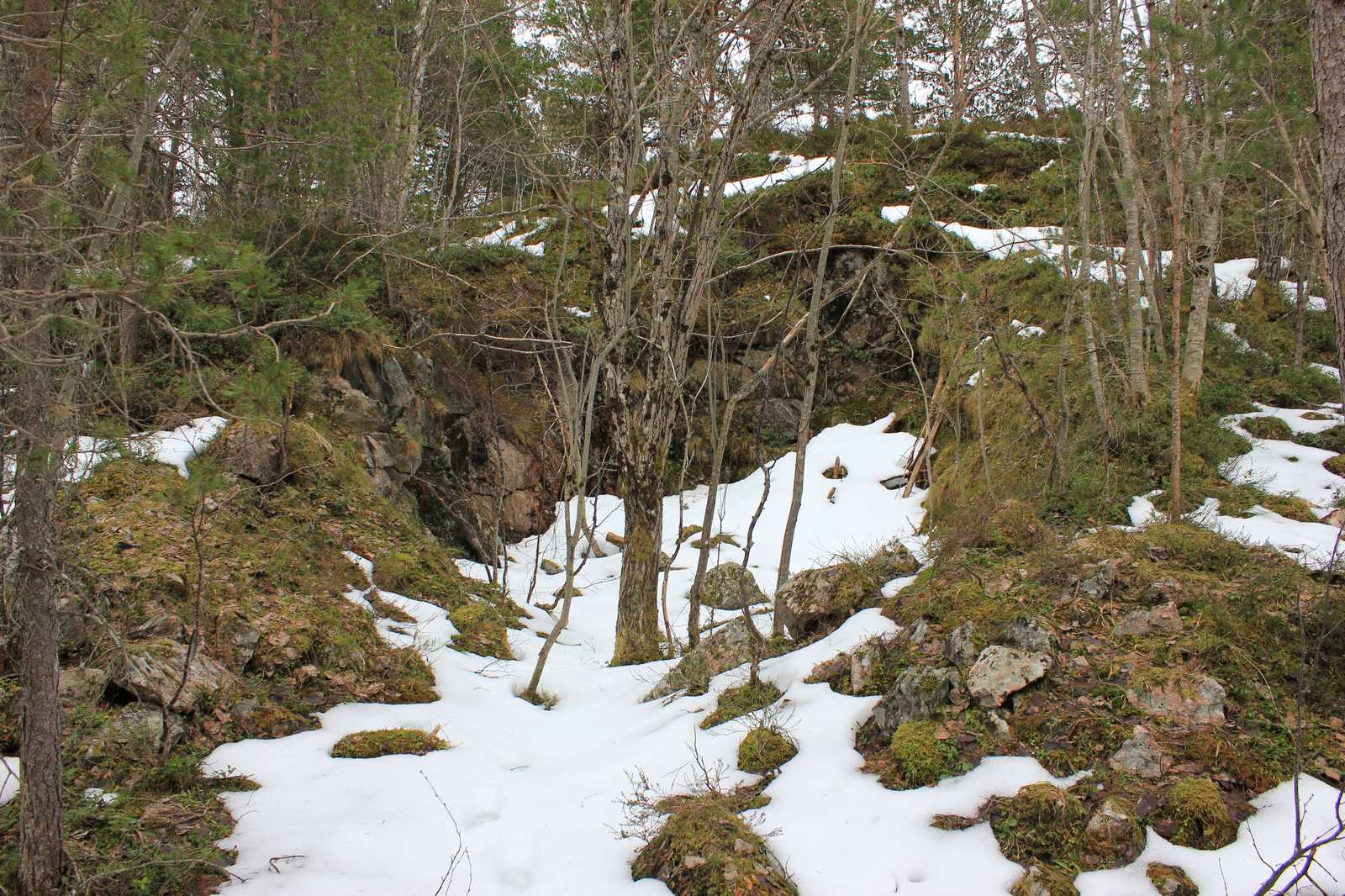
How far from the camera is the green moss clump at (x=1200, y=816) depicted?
250 cm

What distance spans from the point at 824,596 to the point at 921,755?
5.91ft

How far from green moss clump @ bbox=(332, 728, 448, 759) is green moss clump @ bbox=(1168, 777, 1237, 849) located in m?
3.33

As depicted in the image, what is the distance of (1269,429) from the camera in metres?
7.57

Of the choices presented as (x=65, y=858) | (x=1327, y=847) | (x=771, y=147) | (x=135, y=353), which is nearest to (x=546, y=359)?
(x=135, y=353)

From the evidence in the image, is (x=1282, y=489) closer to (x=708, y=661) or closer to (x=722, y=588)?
(x=722, y=588)

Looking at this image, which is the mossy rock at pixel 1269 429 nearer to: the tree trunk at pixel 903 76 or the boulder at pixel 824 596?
the boulder at pixel 824 596

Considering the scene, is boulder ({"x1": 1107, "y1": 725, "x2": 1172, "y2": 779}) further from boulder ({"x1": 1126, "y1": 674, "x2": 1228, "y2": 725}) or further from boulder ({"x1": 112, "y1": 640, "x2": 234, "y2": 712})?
boulder ({"x1": 112, "y1": 640, "x2": 234, "y2": 712})

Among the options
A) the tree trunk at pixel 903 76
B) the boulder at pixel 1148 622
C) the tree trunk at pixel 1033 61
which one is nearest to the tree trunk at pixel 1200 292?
the tree trunk at pixel 1033 61

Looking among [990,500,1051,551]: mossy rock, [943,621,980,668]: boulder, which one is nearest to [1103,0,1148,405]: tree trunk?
[990,500,1051,551]: mossy rock

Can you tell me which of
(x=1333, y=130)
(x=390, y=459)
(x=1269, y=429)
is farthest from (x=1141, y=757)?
(x=390, y=459)

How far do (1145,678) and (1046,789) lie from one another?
915mm

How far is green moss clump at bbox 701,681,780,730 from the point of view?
4.07 metres

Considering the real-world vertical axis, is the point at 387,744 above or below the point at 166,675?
below

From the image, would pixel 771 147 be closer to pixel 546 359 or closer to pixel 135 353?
pixel 546 359
